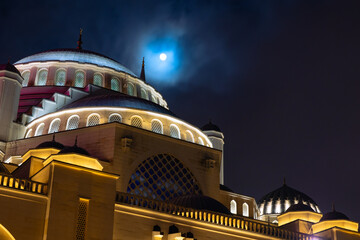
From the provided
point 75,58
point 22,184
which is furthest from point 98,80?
point 22,184

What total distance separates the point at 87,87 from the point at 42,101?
13.6ft

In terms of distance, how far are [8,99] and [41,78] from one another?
28.4ft

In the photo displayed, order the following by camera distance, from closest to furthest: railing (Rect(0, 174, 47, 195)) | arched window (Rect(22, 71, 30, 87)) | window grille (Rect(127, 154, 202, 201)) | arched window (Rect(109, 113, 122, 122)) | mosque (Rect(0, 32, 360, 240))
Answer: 1. railing (Rect(0, 174, 47, 195))
2. mosque (Rect(0, 32, 360, 240))
3. window grille (Rect(127, 154, 202, 201))
4. arched window (Rect(109, 113, 122, 122))
5. arched window (Rect(22, 71, 30, 87))

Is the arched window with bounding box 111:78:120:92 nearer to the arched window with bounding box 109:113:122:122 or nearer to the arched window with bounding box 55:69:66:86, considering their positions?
the arched window with bounding box 55:69:66:86

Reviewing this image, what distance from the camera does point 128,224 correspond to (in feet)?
87.9

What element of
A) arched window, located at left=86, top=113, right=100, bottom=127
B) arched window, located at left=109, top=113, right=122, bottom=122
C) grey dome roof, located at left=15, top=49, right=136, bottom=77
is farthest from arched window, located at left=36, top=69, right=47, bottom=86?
arched window, located at left=109, top=113, right=122, bottom=122

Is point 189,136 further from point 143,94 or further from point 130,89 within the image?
point 143,94

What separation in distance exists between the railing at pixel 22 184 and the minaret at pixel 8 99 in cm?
1542

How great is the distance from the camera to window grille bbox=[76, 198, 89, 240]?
2461cm

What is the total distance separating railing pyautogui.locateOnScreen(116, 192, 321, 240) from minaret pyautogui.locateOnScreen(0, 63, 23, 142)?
14741 mm

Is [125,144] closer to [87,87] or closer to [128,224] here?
[128,224]

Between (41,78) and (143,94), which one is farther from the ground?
(143,94)

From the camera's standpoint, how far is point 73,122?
37312 millimetres

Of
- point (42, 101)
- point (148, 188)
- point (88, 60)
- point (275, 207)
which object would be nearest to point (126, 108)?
point (148, 188)
